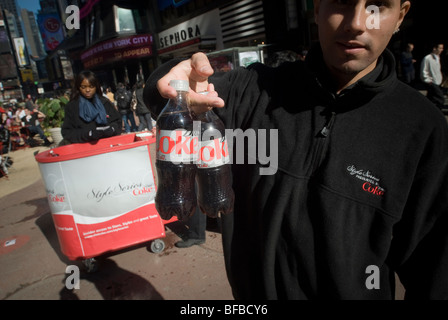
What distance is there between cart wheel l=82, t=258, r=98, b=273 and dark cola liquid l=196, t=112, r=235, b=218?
2697mm

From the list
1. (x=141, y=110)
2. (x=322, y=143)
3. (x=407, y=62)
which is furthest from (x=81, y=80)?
(x=407, y=62)

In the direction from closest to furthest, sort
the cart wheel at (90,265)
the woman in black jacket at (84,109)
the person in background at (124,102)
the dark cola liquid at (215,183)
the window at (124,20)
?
the dark cola liquid at (215,183) → the cart wheel at (90,265) → the woman in black jacket at (84,109) → the person in background at (124,102) → the window at (124,20)

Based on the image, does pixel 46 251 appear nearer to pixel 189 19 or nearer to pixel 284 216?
pixel 284 216

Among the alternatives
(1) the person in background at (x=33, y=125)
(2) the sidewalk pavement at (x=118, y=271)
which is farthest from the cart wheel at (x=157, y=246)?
(1) the person in background at (x=33, y=125)

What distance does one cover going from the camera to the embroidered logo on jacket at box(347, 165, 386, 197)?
1.31 meters

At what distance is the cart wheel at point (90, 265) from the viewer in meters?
3.68

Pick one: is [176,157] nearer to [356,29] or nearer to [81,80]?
[356,29]

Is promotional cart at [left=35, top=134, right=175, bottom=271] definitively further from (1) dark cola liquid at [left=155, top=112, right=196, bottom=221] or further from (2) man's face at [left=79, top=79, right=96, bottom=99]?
(1) dark cola liquid at [left=155, top=112, right=196, bottom=221]

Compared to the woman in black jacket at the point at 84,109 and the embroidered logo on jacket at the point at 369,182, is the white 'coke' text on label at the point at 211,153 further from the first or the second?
the woman in black jacket at the point at 84,109

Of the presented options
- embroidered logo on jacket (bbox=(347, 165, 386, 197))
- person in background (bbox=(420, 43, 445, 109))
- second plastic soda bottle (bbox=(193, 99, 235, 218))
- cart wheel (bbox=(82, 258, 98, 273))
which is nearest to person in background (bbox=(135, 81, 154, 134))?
cart wheel (bbox=(82, 258, 98, 273))

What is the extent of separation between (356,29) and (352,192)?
73 cm

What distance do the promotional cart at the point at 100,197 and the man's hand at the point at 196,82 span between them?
213 cm

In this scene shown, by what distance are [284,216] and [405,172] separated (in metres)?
0.57

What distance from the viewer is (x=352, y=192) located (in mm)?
1329
